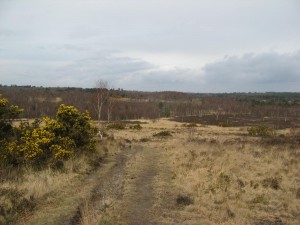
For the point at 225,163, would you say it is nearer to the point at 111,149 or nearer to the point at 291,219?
the point at 291,219

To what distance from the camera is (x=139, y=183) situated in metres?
A: 11.9

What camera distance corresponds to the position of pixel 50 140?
14.5m

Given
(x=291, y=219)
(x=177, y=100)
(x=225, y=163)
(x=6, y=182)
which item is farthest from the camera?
(x=177, y=100)

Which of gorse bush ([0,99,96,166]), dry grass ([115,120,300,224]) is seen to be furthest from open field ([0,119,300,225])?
gorse bush ([0,99,96,166])

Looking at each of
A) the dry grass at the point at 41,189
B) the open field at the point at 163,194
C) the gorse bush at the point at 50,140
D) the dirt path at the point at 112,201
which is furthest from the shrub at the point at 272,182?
the gorse bush at the point at 50,140

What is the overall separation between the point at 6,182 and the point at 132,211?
4972mm

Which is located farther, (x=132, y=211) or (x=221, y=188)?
(x=221, y=188)

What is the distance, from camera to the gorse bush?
13.9m

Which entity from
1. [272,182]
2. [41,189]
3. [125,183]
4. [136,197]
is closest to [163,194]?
[136,197]

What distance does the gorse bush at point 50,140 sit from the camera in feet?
45.6

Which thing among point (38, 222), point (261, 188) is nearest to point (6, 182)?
point (38, 222)

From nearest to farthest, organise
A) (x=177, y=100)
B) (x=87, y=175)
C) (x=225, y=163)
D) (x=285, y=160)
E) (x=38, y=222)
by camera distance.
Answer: (x=38, y=222), (x=87, y=175), (x=225, y=163), (x=285, y=160), (x=177, y=100)

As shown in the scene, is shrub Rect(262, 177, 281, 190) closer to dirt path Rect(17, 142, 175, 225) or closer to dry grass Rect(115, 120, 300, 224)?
dry grass Rect(115, 120, 300, 224)

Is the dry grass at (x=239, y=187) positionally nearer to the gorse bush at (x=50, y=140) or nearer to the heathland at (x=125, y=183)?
the heathland at (x=125, y=183)
